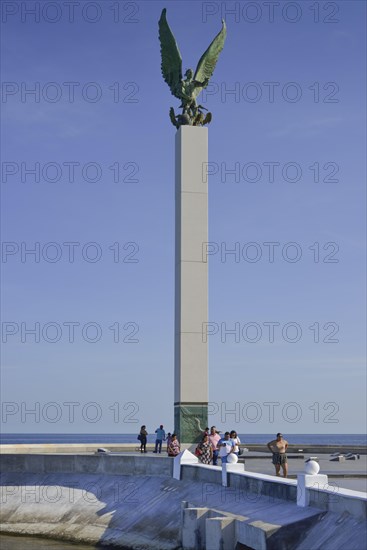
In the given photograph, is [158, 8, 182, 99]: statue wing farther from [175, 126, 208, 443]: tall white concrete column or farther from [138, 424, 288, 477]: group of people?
[138, 424, 288, 477]: group of people

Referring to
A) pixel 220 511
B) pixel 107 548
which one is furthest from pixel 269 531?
pixel 107 548

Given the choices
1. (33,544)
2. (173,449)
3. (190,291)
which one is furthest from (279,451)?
(190,291)

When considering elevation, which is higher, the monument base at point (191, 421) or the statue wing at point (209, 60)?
the statue wing at point (209, 60)

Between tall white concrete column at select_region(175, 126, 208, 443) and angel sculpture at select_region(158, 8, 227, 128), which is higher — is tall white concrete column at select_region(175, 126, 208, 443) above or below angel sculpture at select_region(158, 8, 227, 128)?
below

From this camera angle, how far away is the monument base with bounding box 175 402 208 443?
38.6m

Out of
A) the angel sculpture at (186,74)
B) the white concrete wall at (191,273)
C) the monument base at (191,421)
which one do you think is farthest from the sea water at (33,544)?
the angel sculpture at (186,74)

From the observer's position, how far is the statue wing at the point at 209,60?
41.9m

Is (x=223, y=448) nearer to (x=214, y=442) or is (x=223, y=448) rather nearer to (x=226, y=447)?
(x=226, y=447)

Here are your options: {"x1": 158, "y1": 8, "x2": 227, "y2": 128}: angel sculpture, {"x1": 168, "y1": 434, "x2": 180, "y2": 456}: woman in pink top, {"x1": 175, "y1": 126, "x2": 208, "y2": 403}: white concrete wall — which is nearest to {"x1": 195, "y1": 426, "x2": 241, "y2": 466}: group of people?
{"x1": 168, "y1": 434, "x2": 180, "y2": 456}: woman in pink top

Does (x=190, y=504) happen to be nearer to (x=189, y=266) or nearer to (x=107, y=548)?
(x=107, y=548)

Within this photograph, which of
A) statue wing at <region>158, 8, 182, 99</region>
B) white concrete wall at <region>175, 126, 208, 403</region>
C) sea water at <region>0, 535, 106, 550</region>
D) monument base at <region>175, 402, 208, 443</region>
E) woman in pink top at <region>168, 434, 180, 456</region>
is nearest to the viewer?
sea water at <region>0, 535, 106, 550</region>

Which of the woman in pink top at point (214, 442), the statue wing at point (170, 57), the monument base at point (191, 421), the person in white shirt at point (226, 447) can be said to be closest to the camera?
the person in white shirt at point (226, 447)

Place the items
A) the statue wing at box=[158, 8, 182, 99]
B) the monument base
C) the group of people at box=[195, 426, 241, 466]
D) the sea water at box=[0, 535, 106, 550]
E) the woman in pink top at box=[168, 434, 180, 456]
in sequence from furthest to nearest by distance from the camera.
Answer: the statue wing at box=[158, 8, 182, 99]
the monument base
the woman in pink top at box=[168, 434, 180, 456]
the group of people at box=[195, 426, 241, 466]
the sea water at box=[0, 535, 106, 550]

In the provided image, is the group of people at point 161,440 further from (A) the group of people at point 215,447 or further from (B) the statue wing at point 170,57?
(B) the statue wing at point 170,57
